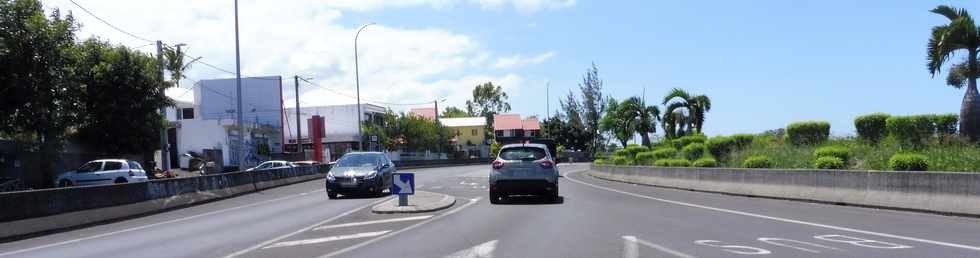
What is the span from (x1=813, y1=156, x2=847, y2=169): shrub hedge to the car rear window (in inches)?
260

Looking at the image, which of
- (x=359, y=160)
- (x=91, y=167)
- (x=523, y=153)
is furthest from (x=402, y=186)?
(x=91, y=167)

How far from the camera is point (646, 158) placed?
37750 mm

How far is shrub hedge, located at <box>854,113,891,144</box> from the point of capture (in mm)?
22469

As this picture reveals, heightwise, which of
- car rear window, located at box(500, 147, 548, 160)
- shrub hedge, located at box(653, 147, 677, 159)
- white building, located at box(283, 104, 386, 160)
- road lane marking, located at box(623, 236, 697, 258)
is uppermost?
white building, located at box(283, 104, 386, 160)

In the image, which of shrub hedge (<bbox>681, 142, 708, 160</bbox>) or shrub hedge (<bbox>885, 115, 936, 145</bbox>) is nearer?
shrub hedge (<bbox>885, 115, 936, 145</bbox>)

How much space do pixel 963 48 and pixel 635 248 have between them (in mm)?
13828

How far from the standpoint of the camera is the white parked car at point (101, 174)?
30.2 metres

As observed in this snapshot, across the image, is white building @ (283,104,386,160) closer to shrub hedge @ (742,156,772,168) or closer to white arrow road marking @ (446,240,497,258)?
shrub hedge @ (742,156,772,168)

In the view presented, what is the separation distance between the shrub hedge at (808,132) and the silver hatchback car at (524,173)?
1011 cm

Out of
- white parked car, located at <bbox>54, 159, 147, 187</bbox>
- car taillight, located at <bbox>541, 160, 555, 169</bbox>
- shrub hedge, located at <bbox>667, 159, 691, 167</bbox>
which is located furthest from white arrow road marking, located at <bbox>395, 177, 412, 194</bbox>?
white parked car, located at <bbox>54, 159, 147, 187</bbox>

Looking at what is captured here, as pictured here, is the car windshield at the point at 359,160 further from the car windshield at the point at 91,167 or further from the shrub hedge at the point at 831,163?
the shrub hedge at the point at 831,163

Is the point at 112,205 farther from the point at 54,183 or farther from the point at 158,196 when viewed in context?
the point at 54,183

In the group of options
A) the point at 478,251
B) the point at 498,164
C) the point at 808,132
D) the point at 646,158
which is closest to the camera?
the point at 478,251

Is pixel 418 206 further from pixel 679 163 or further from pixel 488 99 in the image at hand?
pixel 488 99
